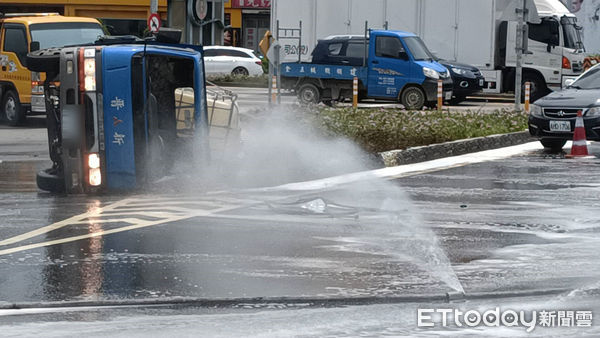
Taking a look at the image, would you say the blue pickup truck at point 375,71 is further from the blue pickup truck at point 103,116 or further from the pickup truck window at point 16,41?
the blue pickup truck at point 103,116

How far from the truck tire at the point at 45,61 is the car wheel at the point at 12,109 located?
464 inches

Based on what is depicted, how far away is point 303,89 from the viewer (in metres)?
30.4

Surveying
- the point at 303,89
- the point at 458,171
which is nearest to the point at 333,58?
the point at 303,89

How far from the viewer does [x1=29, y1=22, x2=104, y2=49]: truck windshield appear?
23.8 m

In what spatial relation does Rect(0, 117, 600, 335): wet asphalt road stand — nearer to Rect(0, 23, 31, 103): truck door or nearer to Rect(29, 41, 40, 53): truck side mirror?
Rect(29, 41, 40, 53): truck side mirror

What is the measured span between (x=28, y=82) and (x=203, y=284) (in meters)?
17.0

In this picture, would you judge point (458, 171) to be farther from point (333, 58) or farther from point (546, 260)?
point (333, 58)

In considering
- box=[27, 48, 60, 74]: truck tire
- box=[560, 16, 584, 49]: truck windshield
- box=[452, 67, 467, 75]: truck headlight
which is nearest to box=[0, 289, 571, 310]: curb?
box=[27, 48, 60, 74]: truck tire

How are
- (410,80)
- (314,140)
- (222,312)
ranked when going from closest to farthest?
(222,312) < (314,140) < (410,80)

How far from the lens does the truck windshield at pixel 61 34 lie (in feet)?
78.2

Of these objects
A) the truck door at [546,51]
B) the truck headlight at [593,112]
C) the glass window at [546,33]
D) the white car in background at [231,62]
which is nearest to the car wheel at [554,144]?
the truck headlight at [593,112]

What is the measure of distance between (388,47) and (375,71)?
70 centimetres

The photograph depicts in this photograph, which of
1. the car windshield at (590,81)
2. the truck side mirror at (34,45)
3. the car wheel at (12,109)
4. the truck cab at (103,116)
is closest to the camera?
the truck cab at (103,116)
